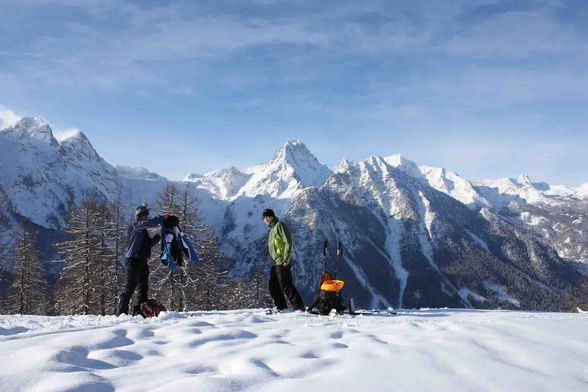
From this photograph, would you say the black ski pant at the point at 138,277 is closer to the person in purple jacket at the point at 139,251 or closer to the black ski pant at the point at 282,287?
the person in purple jacket at the point at 139,251

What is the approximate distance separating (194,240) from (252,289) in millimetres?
16253

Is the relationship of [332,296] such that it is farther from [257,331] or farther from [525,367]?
[525,367]

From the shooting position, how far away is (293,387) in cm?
431

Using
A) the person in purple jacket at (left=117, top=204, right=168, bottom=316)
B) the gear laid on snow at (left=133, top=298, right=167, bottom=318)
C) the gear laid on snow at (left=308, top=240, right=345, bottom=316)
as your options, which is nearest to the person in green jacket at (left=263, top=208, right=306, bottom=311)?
the gear laid on snow at (left=308, top=240, right=345, bottom=316)

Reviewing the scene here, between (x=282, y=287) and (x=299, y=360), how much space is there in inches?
300

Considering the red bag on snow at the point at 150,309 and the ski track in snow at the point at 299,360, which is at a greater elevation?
the ski track in snow at the point at 299,360

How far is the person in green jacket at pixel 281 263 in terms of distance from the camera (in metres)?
12.7

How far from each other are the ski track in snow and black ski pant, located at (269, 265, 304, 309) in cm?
479

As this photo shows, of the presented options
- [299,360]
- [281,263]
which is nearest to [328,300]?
[281,263]

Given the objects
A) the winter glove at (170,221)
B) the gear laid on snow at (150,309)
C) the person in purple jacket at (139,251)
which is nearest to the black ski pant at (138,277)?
the person in purple jacket at (139,251)

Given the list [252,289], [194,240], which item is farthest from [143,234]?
[252,289]

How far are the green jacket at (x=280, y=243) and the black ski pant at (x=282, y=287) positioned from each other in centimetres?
24

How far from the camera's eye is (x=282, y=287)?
12906 millimetres

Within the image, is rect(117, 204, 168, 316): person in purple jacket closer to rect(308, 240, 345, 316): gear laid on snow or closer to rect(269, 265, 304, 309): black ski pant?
rect(269, 265, 304, 309): black ski pant
